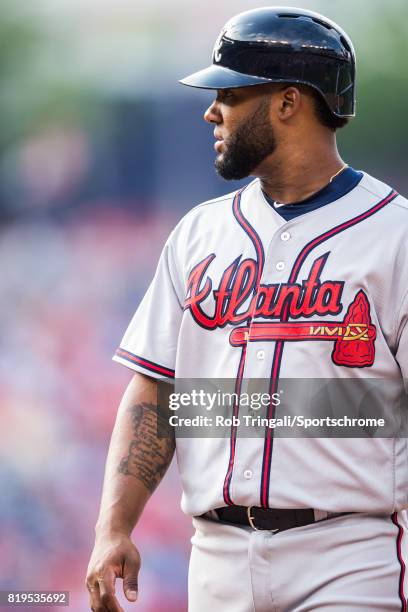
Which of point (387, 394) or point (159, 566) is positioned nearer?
point (387, 394)

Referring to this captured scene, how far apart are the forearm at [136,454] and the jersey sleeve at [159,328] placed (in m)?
0.06

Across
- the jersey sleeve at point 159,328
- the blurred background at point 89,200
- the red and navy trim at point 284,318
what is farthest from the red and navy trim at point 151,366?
the blurred background at point 89,200

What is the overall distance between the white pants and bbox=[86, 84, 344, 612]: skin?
30cm

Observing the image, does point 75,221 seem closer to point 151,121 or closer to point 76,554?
point 151,121

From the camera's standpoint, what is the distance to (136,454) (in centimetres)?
270

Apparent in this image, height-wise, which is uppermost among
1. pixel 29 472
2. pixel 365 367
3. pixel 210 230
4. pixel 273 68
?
pixel 273 68

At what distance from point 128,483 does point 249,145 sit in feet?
2.83

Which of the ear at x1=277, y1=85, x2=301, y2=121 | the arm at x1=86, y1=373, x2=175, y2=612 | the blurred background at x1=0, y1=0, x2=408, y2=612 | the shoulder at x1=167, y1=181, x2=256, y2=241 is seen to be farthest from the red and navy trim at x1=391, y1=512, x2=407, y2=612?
the blurred background at x1=0, y1=0, x2=408, y2=612

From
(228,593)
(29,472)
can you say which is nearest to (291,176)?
(228,593)

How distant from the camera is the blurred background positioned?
14.9 feet

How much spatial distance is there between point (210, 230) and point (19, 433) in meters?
2.06

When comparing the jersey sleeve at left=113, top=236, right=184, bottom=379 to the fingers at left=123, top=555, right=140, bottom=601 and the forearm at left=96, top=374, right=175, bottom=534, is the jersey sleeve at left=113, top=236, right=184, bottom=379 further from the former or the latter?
the fingers at left=123, top=555, right=140, bottom=601

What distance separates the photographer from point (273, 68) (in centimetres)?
273

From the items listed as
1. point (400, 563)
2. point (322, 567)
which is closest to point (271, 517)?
point (322, 567)
